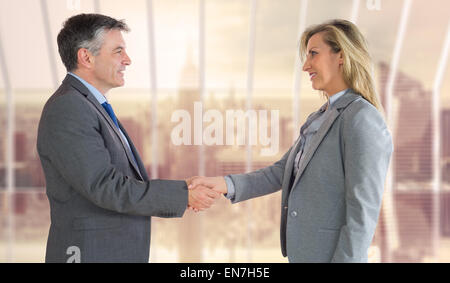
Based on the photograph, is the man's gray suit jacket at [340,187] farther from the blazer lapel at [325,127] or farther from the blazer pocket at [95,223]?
the blazer pocket at [95,223]

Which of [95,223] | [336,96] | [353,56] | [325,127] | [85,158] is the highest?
[353,56]

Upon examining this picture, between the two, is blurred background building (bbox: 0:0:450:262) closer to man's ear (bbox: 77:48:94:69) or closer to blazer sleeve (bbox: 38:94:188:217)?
man's ear (bbox: 77:48:94:69)

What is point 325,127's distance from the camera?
200cm

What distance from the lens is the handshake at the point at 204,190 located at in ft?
8.05

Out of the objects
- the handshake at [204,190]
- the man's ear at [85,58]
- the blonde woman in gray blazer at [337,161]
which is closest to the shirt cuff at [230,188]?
the handshake at [204,190]

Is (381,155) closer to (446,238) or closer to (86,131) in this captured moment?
(86,131)

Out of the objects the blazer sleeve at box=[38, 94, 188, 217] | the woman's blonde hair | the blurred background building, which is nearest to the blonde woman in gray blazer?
the woman's blonde hair

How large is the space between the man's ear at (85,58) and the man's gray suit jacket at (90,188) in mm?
131

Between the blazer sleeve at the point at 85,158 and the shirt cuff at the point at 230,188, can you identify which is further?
the shirt cuff at the point at 230,188

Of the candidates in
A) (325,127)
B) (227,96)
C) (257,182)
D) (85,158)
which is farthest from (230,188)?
(227,96)

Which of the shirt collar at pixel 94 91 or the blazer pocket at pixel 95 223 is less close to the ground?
the shirt collar at pixel 94 91

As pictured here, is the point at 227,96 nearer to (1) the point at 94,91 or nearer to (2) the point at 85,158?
(1) the point at 94,91

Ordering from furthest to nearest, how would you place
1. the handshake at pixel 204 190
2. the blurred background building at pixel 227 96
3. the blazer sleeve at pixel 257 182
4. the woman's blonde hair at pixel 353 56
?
1. the blurred background building at pixel 227 96
2. the blazer sleeve at pixel 257 182
3. the handshake at pixel 204 190
4. the woman's blonde hair at pixel 353 56

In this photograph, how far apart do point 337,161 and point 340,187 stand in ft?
0.32
